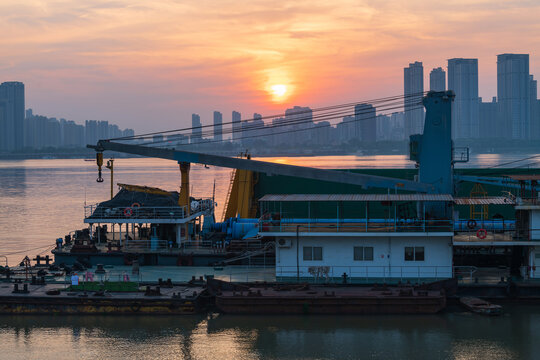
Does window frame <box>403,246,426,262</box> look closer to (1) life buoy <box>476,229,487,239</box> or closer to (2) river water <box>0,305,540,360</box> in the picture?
(1) life buoy <box>476,229,487,239</box>

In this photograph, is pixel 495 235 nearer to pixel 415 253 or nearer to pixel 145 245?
pixel 415 253

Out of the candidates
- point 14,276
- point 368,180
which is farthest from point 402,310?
point 14,276

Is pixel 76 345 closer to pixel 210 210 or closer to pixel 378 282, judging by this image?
pixel 378 282

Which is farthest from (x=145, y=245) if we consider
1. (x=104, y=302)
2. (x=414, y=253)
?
(x=414, y=253)

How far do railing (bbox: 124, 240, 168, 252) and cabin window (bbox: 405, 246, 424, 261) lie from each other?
1037 centimetres

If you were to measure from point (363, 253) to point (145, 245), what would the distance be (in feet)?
32.7

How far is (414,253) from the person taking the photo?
2453 cm

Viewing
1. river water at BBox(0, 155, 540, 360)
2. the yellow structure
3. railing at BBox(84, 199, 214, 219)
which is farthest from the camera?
Result: the yellow structure

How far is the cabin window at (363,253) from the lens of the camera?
24.6 meters

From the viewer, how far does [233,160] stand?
31188mm

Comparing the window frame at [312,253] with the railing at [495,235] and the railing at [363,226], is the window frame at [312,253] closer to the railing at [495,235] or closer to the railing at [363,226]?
the railing at [363,226]

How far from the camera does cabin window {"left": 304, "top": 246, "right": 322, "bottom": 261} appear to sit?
2478cm

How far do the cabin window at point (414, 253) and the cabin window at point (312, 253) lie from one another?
3138 mm

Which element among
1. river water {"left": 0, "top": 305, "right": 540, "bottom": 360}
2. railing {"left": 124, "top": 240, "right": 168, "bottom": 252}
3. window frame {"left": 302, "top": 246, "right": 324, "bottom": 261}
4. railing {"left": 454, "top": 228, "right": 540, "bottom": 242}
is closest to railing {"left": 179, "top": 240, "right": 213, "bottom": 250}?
railing {"left": 124, "top": 240, "right": 168, "bottom": 252}
